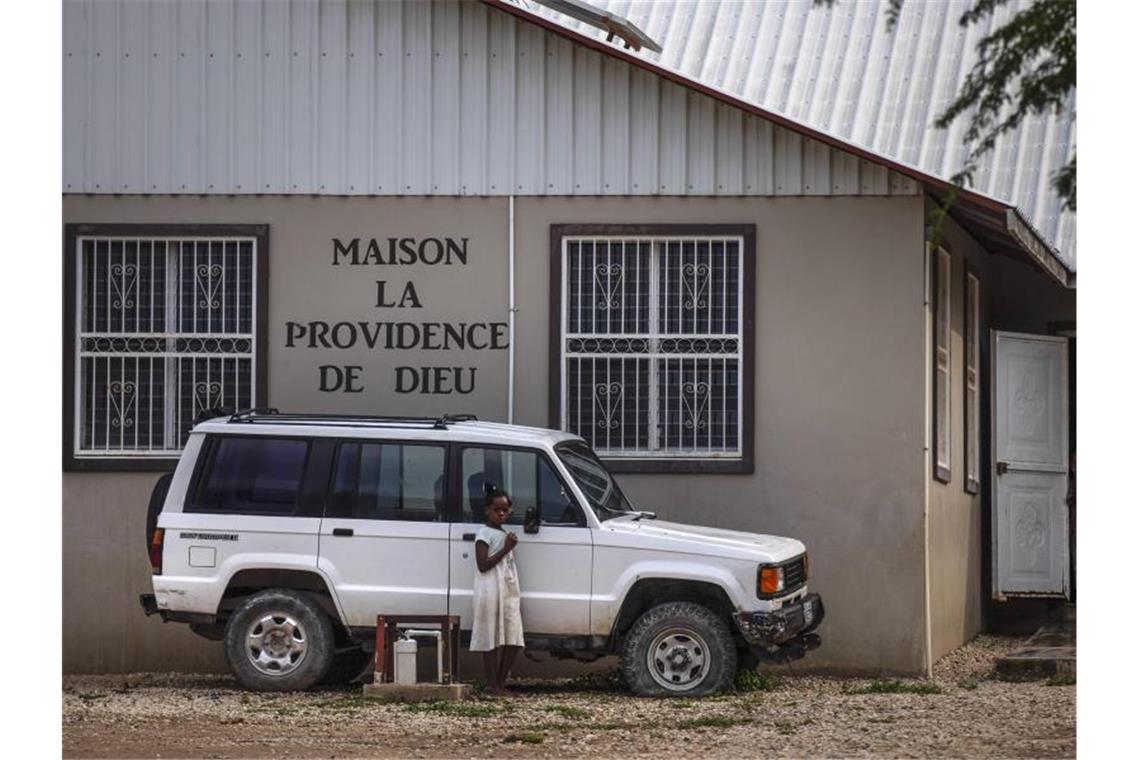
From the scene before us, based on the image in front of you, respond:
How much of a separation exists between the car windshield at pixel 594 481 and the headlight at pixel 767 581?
3.84 ft

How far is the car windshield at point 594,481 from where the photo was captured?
14578 millimetres

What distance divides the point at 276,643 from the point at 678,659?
284 centimetres

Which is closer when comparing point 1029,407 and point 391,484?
point 391,484

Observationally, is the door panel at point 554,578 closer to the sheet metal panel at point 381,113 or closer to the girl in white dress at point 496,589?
the girl in white dress at point 496,589

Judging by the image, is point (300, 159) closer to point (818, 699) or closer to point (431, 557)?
point (431, 557)

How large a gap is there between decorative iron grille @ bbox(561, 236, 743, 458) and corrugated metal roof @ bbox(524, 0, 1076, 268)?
5382mm

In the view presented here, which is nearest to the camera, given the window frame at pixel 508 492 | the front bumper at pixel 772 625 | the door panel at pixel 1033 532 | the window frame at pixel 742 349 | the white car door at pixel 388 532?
the front bumper at pixel 772 625

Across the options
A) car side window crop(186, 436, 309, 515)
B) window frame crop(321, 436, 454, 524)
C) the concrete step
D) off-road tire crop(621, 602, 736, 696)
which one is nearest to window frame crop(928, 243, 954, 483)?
the concrete step

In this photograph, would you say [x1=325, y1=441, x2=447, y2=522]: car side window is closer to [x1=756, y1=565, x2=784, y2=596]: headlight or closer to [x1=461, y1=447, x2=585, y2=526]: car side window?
[x1=461, y1=447, x2=585, y2=526]: car side window

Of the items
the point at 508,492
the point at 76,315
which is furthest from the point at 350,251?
the point at 508,492

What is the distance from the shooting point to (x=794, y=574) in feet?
47.9

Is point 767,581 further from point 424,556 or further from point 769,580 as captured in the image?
point 424,556

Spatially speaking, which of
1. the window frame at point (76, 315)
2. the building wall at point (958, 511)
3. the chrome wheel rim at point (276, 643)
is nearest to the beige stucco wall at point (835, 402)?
the building wall at point (958, 511)

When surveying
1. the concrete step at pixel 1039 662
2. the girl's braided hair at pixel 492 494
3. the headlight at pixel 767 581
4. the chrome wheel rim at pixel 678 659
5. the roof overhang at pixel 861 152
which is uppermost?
the roof overhang at pixel 861 152
